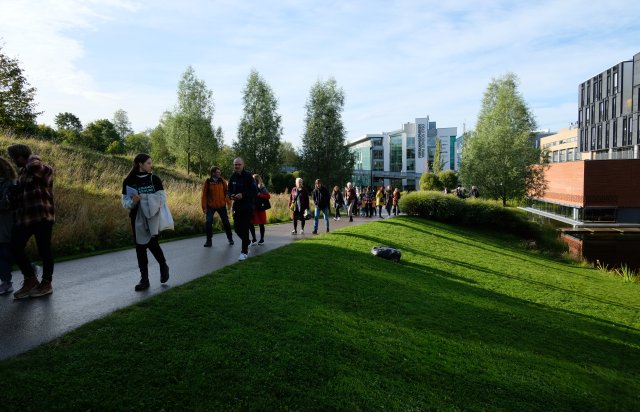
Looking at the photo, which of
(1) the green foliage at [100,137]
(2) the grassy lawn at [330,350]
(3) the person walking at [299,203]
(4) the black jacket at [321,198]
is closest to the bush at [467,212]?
(4) the black jacket at [321,198]

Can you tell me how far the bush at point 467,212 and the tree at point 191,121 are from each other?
92.3 ft

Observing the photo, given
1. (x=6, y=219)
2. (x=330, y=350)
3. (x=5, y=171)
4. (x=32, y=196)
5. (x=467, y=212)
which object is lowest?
(x=467, y=212)

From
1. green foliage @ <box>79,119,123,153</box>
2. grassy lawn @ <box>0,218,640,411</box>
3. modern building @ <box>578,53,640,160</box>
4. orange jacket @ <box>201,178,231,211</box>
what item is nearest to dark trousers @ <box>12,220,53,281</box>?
grassy lawn @ <box>0,218,640,411</box>

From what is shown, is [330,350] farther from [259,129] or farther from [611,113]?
[611,113]

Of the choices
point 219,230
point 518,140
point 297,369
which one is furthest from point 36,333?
point 518,140

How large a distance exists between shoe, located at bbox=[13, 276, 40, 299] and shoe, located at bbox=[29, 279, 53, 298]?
0.04m

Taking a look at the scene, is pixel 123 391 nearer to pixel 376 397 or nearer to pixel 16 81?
pixel 376 397

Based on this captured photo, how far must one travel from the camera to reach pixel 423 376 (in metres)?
4.53

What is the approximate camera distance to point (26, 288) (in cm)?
564

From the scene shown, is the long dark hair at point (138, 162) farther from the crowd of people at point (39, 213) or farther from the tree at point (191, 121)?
the tree at point (191, 121)

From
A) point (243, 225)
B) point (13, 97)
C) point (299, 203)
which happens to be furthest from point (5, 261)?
point (13, 97)

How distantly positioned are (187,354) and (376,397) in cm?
178

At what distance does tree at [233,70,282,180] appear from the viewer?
4731 centimetres

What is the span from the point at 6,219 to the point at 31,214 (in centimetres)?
45
